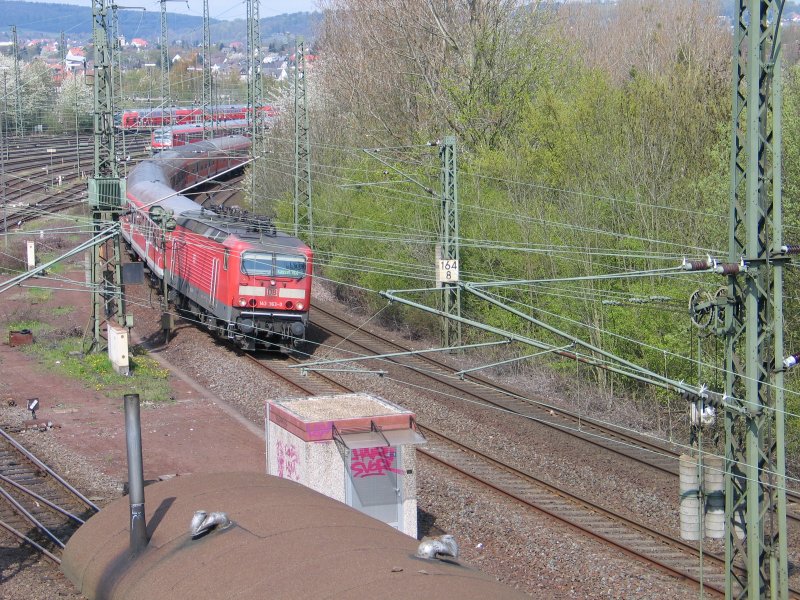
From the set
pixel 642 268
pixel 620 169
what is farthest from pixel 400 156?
pixel 642 268

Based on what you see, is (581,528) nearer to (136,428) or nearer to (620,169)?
(136,428)

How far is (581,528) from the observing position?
12.1 m

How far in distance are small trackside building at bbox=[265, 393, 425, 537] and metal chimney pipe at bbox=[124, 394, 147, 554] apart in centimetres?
444

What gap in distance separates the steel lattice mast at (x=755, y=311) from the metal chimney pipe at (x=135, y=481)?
17.0 feet

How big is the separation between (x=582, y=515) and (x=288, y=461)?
3.82 meters

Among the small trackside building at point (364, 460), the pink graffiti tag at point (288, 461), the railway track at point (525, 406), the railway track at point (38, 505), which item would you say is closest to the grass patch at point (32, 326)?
the railway track at point (525, 406)

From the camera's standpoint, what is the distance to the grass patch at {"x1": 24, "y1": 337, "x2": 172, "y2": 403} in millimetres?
19062

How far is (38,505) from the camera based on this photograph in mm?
12867

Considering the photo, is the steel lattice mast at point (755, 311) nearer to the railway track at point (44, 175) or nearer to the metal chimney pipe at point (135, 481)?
the metal chimney pipe at point (135, 481)

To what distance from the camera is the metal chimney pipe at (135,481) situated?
6336 mm

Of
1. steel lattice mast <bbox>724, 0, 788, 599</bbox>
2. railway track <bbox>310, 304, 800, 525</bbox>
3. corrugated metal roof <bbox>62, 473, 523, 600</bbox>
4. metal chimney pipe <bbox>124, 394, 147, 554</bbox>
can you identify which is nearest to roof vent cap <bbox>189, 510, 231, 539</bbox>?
corrugated metal roof <bbox>62, 473, 523, 600</bbox>

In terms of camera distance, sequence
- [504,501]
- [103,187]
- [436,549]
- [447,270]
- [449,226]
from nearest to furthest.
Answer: [436,549], [504,501], [447,270], [103,187], [449,226]

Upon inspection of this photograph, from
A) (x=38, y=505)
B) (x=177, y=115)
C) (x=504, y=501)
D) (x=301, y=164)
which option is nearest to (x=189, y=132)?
(x=177, y=115)

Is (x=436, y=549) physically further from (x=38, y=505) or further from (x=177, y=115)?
(x=177, y=115)
